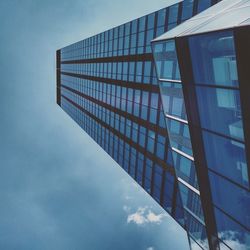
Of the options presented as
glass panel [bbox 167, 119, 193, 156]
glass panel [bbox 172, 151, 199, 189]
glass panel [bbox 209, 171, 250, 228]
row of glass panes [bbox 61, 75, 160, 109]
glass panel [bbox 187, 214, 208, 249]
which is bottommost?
glass panel [bbox 187, 214, 208, 249]

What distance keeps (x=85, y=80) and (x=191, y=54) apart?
55611 millimetres

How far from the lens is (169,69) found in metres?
15.2

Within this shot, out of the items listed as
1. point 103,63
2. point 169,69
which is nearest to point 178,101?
point 169,69

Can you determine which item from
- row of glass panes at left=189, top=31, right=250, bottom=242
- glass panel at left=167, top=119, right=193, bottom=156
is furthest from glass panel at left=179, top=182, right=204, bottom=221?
row of glass panes at left=189, top=31, right=250, bottom=242

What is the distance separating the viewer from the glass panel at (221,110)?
32.2 ft

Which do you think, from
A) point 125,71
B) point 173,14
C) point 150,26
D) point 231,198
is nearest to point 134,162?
point 125,71

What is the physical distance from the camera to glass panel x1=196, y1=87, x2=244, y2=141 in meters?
9.80

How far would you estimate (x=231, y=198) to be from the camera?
39.1 feet

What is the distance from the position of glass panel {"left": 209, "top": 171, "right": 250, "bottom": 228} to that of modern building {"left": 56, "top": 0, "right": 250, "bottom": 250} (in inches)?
1.8

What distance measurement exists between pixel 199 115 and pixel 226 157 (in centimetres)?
191

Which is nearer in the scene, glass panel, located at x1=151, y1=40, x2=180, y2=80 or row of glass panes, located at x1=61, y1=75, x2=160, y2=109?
glass panel, located at x1=151, y1=40, x2=180, y2=80

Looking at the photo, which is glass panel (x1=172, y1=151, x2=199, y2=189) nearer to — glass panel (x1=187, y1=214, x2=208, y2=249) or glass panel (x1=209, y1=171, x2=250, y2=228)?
glass panel (x1=187, y1=214, x2=208, y2=249)

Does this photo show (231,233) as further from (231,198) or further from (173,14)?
(173,14)

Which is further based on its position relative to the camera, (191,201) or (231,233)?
(191,201)
